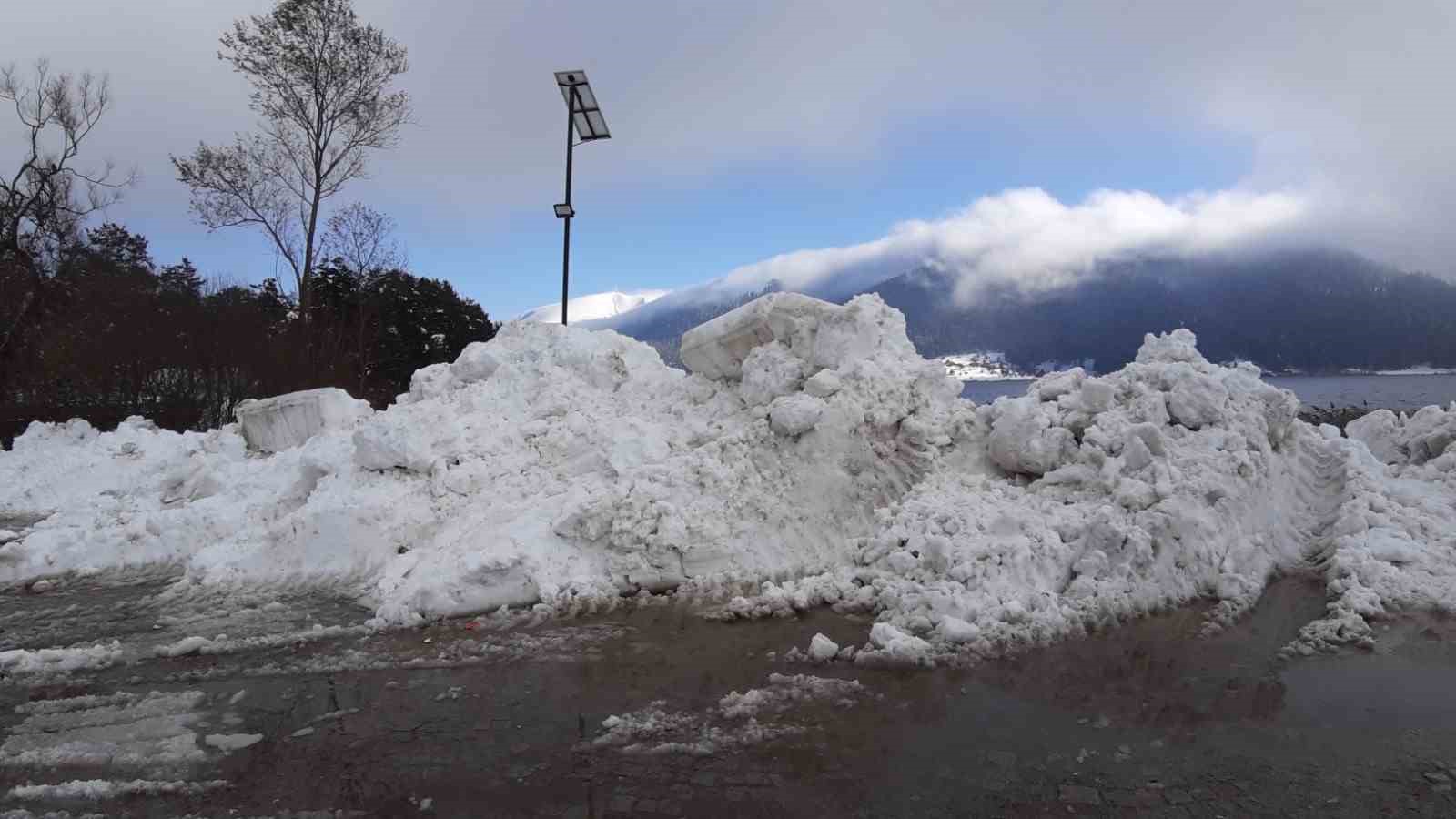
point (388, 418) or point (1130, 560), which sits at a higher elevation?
point (388, 418)

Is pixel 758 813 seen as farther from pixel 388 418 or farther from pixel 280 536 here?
pixel 388 418

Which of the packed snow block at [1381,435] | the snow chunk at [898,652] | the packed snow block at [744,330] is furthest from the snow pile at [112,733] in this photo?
the packed snow block at [1381,435]

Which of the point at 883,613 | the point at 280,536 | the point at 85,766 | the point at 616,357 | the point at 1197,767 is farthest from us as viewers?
the point at 616,357

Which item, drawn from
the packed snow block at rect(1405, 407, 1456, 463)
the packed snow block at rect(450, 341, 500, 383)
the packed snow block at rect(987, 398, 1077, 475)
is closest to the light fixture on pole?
the packed snow block at rect(450, 341, 500, 383)

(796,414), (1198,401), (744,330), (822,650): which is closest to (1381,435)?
(1198,401)

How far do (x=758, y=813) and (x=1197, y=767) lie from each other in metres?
2.00

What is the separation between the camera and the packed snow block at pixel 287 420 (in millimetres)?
9133

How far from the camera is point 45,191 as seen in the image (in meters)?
16.8

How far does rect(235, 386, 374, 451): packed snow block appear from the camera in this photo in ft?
30.0

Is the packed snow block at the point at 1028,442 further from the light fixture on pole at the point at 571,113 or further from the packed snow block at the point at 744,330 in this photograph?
the light fixture on pole at the point at 571,113

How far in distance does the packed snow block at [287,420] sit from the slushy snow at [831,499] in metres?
0.37

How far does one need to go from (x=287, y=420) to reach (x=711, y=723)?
24.6ft

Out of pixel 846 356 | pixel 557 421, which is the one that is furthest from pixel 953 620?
pixel 557 421

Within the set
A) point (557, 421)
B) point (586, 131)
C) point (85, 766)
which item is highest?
point (586, 131)
